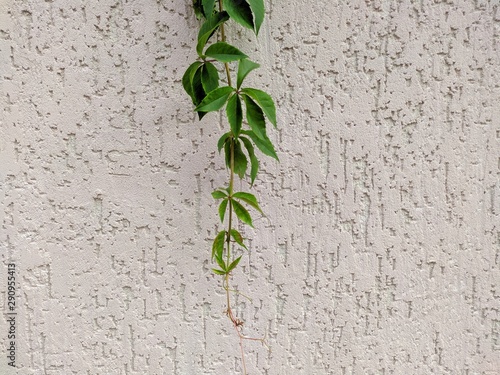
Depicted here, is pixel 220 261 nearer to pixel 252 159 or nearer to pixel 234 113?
pixel 252 159

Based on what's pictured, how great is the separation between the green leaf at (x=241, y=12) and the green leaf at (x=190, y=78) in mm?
161

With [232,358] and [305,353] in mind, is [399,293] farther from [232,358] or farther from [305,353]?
[232,358]

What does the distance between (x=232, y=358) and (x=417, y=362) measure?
0.61 metres

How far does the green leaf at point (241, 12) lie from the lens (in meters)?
1.31

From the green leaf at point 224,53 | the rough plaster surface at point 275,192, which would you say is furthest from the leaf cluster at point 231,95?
the rough plaster surface at point 275,192

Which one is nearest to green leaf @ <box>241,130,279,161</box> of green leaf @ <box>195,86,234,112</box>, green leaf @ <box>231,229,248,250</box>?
green leaf @ <box>195,86,234,112</box>

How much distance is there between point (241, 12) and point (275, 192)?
552mm

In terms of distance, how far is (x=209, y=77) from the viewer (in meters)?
1.37

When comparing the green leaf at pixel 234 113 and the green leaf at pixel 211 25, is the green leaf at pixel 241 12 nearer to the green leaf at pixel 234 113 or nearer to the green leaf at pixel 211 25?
the green leaf at pixel 211 25

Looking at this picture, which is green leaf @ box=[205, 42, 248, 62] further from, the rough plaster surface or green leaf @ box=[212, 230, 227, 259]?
green leaf @ box=[212, 230, 227, 259]

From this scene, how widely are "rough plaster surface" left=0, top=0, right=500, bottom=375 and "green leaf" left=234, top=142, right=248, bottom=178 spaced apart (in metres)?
0.13

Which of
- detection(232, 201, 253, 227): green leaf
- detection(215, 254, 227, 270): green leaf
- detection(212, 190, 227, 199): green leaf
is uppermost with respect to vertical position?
detection(212, 190, 227, 199): green leaf

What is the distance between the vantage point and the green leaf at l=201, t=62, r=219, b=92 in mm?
1362

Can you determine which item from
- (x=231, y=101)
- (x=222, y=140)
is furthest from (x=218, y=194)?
(x=231, y=101)
